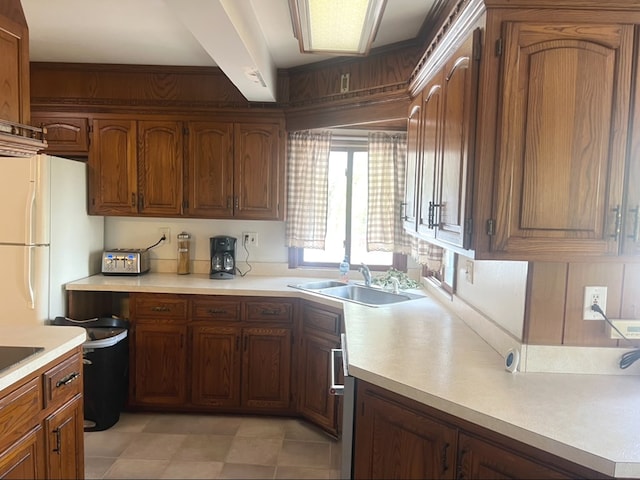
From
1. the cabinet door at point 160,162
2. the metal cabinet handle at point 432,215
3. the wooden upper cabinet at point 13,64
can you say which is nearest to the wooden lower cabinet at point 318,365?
the metal cabinet handle at point 432,215

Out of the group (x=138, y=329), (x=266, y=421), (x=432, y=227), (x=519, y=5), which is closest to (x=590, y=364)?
(x=432, y=227)

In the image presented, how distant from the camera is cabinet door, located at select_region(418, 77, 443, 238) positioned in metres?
1.94

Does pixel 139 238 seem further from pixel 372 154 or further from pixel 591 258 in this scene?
pixel 591 258

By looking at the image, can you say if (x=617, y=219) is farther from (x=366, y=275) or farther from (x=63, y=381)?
(x=63, y=381)

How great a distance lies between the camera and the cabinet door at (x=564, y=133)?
4.59 feet

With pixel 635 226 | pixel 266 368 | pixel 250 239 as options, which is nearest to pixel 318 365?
pixel 266 368

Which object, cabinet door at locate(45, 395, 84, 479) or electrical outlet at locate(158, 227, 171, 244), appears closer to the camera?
cabinet door at locate(45, 395, 84, 479)

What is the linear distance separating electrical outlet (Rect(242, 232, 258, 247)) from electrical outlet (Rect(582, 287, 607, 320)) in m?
2.57

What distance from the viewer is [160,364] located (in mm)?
3111

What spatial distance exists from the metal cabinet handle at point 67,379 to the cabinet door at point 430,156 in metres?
1.67

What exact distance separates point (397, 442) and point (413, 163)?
1470 mm

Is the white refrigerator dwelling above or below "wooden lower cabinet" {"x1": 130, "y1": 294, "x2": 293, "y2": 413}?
above

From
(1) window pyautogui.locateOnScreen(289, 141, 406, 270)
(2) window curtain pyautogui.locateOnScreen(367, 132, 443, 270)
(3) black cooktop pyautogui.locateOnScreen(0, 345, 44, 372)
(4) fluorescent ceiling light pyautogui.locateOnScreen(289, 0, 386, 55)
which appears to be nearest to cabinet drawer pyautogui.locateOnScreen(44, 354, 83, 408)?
(3) black cooktop pyautogui.locateOnScreen(0, 345, 44, 372)

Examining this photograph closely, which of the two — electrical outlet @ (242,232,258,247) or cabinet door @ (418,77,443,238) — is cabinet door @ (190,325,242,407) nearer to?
electrical outlet @ (242,232,258,247)
